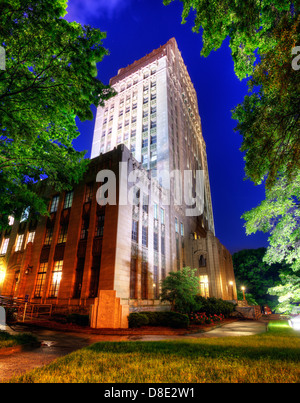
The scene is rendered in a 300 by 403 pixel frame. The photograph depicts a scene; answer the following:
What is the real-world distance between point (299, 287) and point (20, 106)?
19.3 meters

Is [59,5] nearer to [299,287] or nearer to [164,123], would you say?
[299,287]

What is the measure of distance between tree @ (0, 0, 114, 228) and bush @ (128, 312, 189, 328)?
12.2 metres

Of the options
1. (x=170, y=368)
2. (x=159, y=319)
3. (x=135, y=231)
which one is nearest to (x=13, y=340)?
(x=170, y=368)

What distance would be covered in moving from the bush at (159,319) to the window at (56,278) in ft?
31.8

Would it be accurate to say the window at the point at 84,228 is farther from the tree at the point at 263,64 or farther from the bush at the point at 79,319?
the tree at the point at 263,64

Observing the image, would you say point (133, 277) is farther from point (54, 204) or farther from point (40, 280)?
point (54, 204)

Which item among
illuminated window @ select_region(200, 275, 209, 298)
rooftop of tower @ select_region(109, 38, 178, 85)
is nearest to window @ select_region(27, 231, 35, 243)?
illuminated window @ select_region(200, 275, 209, 298)

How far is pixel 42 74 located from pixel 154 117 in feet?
144

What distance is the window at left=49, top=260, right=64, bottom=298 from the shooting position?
69.4 ft

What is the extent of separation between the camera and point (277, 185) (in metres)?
12.1

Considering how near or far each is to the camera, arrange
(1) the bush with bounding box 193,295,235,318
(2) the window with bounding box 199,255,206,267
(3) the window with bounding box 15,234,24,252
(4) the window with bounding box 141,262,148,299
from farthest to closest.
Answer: (2) the window with bounding box 199,255,206,267 → (3) the window with bounding box 15,234,24,252 → (4) the window with bounding box 141,262,148,299 → (1) the bush with bounding box 193,295,235,318

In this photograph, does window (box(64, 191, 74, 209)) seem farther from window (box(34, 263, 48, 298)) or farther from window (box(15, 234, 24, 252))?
window (box(15, 234, 24, 252))

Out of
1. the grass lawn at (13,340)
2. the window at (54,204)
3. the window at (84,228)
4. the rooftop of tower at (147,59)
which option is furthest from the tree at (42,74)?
the rooftop of tower at (147,59)
